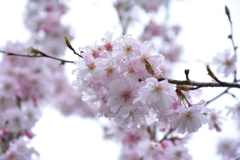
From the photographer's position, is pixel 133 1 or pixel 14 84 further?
pixel 133 1

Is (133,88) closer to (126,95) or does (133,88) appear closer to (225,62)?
(126,95)

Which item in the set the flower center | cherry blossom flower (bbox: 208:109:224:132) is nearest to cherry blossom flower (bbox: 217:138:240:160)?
cherry blossom flower (bbox: 208:109:224:132)

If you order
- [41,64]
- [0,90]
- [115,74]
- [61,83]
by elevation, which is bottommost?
[115,74]

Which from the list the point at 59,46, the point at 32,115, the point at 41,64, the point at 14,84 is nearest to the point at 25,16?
the point at 59,46

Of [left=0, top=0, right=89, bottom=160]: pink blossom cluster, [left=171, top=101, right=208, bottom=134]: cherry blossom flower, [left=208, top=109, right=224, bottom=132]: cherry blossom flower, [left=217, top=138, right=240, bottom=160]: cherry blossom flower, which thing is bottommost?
[left=171, top=101, right=208, bottom=134]: cherry blossom flower

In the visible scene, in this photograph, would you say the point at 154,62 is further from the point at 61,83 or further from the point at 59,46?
the point at 61,83

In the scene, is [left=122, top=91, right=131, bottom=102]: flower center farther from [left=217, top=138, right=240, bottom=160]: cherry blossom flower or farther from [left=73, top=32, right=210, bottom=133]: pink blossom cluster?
[left=217, top=138, right=240, bottom=160]: cherry blossom flower

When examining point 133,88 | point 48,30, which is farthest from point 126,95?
point 48,30

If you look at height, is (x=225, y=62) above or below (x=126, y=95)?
above

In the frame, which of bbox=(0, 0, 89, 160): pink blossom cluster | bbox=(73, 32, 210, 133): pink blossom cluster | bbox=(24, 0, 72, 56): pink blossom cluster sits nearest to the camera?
bbox=(73, 32, 210, 133): pink blossom cluster
